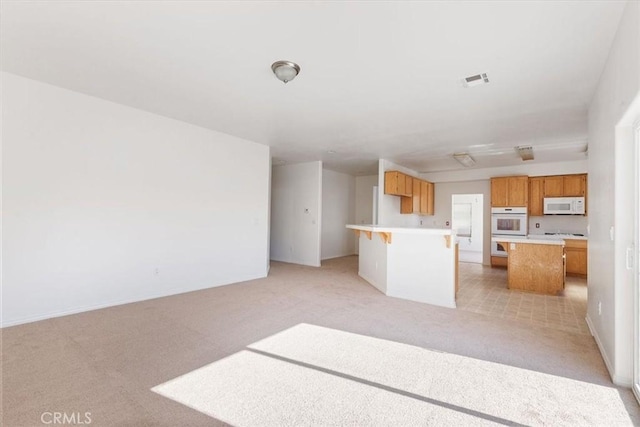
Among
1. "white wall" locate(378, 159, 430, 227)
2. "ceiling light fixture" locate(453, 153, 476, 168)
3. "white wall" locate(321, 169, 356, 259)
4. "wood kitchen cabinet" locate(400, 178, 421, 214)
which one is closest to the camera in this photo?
"ceiling light fixture" locate(453, 153, 476, 168)

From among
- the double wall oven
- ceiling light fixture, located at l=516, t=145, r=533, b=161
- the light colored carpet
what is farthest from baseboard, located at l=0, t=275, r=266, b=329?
the double wall oven

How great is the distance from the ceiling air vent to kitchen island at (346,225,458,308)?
6.17 feet

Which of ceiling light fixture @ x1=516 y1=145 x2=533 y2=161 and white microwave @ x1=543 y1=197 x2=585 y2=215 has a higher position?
ceiling light fixture @ x1=516 y1=145 x2=533 y2=161

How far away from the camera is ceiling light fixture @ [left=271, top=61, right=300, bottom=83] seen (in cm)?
269

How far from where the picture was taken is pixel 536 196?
7016mm

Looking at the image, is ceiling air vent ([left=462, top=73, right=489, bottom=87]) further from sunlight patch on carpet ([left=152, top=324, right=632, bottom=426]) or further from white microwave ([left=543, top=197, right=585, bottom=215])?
white microwave ([left=543, top=197, right=585, bottom=215])

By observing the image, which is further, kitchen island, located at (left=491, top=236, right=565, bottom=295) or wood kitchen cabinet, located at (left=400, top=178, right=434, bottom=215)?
wood kitchen cabinet, located at (left=400, top=178, right=434, bottom=215)

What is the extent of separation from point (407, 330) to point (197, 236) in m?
3.46

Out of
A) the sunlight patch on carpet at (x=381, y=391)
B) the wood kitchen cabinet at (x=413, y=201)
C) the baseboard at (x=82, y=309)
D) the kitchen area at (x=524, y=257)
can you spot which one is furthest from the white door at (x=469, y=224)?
the baseboard at (x=82, y=309)

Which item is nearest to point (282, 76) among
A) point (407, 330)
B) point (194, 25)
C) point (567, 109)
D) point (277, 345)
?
point (194, 25)

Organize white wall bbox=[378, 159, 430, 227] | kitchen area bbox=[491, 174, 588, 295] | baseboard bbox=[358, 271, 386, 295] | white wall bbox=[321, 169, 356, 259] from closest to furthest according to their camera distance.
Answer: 1. baseboard bbox=[358, 271, 386, 295]
2. kitchen area bbox=[491, 174, 588, 295]
3. white wall bbox=[378, 159, 430, 227]
4. white wall bbox=[321, 169, 356, 259]

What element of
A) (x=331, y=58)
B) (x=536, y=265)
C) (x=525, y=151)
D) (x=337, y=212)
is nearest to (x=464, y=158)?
(x=525, y=151)

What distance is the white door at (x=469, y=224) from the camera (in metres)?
7.75

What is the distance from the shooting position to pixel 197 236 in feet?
15.5
